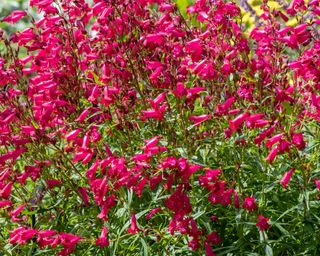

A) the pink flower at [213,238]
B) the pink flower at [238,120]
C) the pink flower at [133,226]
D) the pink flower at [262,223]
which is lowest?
the pink flower at [213,238]

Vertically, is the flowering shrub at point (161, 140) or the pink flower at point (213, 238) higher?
the flowering shrub at point (161, 140)

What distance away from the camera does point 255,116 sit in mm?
4336

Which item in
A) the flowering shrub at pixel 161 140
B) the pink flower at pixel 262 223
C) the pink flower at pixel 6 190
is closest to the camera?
the pink flower at pixel 262 223

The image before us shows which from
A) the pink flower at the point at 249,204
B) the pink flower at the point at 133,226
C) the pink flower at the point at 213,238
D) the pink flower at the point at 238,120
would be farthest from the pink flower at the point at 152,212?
the pink flower at the point at 238,120

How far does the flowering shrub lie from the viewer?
14.6 ft

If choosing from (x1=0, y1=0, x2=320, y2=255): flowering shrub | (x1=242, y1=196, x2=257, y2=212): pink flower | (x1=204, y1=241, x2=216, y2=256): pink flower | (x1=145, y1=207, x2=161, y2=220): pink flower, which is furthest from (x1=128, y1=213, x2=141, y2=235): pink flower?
(x1=242, y1=196, x2=257, y2=212): pink flower

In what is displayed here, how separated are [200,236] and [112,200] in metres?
0.62

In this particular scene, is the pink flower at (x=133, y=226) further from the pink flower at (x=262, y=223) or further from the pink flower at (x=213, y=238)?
the pink flower at (x=262, y=223)

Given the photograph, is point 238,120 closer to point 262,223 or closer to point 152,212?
point 262,223

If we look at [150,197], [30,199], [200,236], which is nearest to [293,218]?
[200,236]

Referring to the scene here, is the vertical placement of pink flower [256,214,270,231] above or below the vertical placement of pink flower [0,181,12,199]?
below

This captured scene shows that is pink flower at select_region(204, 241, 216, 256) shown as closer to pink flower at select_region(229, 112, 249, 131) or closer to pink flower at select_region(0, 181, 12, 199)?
pink flower at select_region(229, 112, 249, 131)

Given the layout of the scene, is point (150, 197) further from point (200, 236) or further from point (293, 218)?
point (293, 218)

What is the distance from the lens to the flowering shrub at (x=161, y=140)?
14.6 ft
